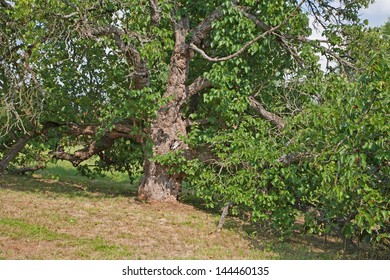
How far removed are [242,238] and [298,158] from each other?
1.81 meters

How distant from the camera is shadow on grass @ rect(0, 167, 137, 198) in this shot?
1507 centimetres

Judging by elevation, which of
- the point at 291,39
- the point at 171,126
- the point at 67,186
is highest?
the point at 291,39

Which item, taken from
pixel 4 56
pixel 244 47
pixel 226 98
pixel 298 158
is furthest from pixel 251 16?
pixel 4 56

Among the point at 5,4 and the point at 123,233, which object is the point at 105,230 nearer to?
the point at 123,233

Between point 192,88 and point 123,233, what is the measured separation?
4556mm

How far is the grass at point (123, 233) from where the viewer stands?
8.99m

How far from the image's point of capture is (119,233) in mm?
10312

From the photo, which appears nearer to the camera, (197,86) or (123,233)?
(123,233)

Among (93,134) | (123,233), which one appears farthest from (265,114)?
(93,134)

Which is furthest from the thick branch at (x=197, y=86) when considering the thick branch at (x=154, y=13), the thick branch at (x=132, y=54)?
the thick branch at (x=154, y=13)

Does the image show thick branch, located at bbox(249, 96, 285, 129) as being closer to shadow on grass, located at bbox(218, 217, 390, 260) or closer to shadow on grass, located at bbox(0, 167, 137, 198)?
shadow on grass, located at bbox(218, 217, 390, 260)

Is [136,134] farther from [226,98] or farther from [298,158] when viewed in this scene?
[298,158]

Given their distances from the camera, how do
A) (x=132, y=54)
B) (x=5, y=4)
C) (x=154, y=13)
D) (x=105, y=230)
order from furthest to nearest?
(x=132, y=54), (x=5, y=4), (x=154, y=13), (x=105, y=230)
